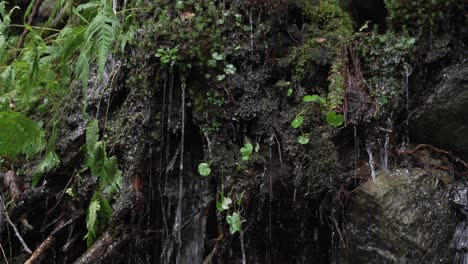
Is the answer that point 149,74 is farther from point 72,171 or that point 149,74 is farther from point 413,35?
point 413,35

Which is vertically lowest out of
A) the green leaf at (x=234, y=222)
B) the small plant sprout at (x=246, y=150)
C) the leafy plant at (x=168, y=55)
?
the green leaf at (x=234, y=222)

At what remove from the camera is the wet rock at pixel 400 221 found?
9.36ft

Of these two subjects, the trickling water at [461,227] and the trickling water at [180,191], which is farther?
the trickling water at [180,191]

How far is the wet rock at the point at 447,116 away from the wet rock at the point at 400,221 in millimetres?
307

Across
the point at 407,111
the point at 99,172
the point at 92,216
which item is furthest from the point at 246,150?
the point at 407,111

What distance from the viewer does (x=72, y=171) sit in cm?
357

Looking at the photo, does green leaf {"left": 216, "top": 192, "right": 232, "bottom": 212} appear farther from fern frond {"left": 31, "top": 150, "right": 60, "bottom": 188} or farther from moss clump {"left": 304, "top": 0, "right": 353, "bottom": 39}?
moss clump {"left": 304, "top": 0, "right": 353, "bottom": 39}

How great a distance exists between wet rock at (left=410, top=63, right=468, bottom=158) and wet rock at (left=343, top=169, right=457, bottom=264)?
31 cm

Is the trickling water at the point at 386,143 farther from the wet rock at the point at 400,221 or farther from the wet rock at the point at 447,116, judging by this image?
the wet rock at the point at 447,116

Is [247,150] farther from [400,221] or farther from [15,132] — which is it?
[15,132]

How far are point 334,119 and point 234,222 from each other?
34.1 inches

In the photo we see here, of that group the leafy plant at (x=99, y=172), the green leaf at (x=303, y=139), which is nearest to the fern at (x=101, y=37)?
the leafy plant at (x=99, y=172)

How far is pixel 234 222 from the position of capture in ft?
9.32

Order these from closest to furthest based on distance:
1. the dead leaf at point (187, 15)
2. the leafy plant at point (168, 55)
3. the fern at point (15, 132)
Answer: the fern at point (15, 132) < the leafy plant at point (168, 55) < the dead leaf at point (187, 15)
